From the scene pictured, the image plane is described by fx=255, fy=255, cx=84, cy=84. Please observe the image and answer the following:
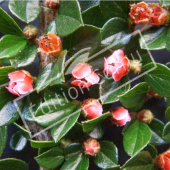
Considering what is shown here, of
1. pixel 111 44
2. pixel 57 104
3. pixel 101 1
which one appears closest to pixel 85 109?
pixel 57 104

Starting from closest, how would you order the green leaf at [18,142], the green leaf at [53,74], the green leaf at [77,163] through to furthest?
the green leaf at [53,74]
the green leaf at [77,163]
the green leaf at [18,142]

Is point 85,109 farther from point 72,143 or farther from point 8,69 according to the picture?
point 8,69

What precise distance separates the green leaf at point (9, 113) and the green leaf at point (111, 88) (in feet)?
0.85

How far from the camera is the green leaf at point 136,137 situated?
0.71 meters

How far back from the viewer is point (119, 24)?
791 millimetres

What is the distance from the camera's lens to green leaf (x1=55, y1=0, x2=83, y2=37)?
0.69 m

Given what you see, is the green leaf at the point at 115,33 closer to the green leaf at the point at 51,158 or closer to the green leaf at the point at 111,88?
the green leaf at the point at 111,88

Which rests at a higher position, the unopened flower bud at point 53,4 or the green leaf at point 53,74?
the unopened flower bud at point 53,4

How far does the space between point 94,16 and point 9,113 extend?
40 cm

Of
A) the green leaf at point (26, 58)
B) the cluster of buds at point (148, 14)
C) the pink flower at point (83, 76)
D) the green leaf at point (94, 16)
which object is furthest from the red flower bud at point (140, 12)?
the green leaf at point (26, 58)

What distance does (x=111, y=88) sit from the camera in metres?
0.76

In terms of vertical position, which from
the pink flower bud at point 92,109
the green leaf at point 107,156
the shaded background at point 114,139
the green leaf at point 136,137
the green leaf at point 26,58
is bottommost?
the shaded background at point 114,139

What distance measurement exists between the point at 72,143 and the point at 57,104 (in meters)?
0.15

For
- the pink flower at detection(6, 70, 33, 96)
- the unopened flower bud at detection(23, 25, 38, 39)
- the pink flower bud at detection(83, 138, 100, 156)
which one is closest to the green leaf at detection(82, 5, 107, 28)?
the unopened flower bud at detection(23, 25, 38, 39)
